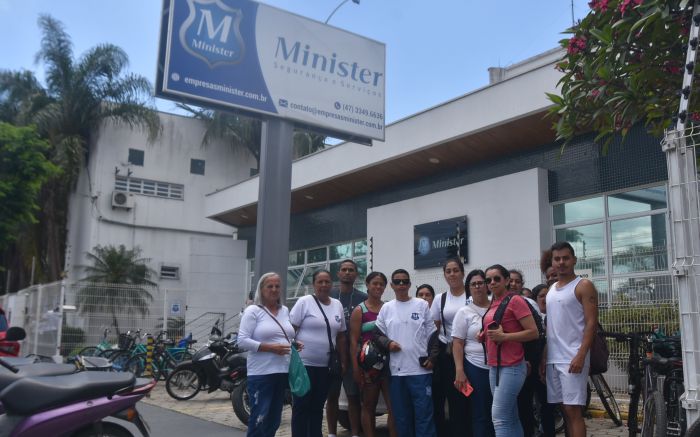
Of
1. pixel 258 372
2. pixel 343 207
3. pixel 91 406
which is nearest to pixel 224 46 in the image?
pixel 258 372

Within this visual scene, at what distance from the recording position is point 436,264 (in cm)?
1567

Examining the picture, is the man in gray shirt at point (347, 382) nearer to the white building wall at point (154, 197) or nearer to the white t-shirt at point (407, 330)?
the white t-shirt at point (407, 330)

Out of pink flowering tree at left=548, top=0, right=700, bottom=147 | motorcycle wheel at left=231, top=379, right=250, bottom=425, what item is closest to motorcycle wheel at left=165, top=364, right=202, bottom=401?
motorcycle wheel at left=231, top=379, right=250, bottom=425

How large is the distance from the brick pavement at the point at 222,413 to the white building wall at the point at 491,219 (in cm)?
467

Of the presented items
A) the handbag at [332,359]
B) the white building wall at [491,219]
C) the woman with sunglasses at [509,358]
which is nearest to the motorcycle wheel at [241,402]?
the handbag at [332,359]

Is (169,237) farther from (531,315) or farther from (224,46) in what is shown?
(531,315)

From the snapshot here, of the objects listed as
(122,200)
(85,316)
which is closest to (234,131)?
(122,200)

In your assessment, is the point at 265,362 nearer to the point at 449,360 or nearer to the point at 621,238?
the point at 449,360

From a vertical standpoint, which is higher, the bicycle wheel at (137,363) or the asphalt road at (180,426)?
the bicycle wheel at (137,363)

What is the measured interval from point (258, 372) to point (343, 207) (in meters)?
14.4

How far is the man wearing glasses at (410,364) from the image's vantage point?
587 centimetres

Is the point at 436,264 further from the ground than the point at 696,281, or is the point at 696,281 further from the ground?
the point at 436,264

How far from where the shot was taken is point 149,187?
28.2 m

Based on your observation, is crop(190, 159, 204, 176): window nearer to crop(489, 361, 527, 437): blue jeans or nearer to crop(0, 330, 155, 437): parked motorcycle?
crop(0, 330, 155, 437): parked motorcycle
